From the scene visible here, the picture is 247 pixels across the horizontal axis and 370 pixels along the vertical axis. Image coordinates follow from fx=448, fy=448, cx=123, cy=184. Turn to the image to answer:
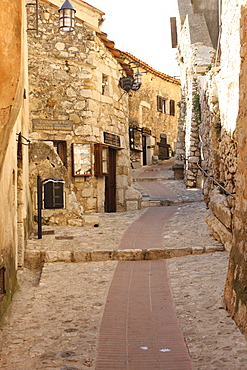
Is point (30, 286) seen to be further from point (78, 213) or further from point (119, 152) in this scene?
point (119, 152)

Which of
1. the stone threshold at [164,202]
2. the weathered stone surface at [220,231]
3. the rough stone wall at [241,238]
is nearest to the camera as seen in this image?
the rough stone wall at [241,238]

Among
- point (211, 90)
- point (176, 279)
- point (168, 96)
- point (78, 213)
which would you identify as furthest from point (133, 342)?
point (168, 96)

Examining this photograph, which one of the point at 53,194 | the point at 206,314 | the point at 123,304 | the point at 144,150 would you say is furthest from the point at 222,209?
the point at 144,150

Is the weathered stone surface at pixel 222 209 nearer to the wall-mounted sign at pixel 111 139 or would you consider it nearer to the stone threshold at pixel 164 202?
the wall-mounted sign at pixel 111 139

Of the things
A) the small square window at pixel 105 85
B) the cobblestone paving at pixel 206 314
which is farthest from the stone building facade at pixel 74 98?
the cobblestone paving at pixel 206 314

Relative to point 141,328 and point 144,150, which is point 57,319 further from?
point 144,150

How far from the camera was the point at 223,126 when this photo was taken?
9.22 m

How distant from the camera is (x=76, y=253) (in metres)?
7.81

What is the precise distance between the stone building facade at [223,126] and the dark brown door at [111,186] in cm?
303

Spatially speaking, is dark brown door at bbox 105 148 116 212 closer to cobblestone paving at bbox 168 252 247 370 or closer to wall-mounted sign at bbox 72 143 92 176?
wall-mounted sign at bbox 72 143 92 176

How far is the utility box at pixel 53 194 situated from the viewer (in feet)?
32.9

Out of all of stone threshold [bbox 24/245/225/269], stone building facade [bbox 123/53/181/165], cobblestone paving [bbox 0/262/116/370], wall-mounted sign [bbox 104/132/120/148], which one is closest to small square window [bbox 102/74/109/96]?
wall-mounted sign [bbox 104/132/120/148]

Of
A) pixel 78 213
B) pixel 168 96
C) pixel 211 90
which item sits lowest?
pixel 78 213

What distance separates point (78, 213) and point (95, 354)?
6.88 meters
